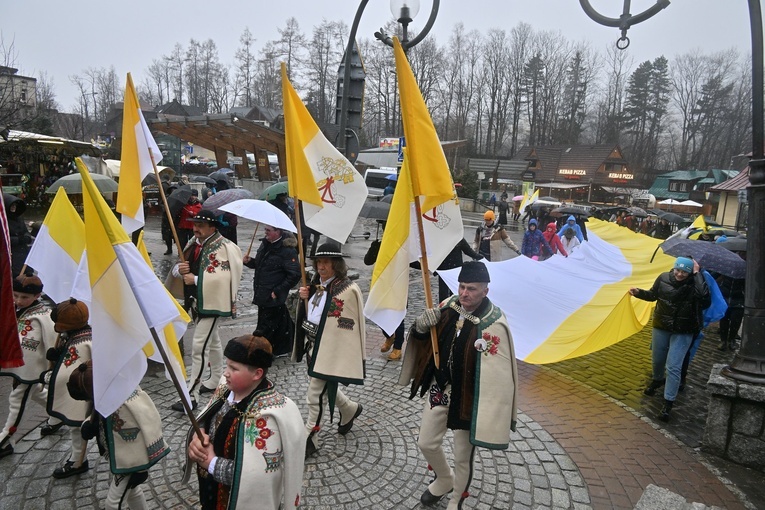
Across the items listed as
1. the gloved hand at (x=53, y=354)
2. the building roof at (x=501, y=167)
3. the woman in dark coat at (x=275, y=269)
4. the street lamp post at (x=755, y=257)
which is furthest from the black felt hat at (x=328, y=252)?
the building roof at (x=501, y=167)

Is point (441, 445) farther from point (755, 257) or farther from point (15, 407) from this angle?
point (755, 257)

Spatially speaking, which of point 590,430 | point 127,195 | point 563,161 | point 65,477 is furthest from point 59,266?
point 563,161

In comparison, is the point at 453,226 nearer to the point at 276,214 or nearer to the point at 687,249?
the point at 276,214

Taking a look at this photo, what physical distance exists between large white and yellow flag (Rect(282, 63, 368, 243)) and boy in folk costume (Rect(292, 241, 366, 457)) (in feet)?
→ 0.98

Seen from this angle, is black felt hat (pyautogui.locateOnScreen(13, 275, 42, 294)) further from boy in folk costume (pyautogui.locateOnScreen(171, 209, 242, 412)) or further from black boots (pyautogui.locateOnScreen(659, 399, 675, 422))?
black boots (pyautogui.locateOnScreen(659, 399, 675, 422))

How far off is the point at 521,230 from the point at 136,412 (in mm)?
28008

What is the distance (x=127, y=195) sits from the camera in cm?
455

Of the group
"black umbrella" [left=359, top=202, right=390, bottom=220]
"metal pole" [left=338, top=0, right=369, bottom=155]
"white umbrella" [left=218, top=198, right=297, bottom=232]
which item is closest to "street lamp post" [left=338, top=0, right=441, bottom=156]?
"metal pole" [left=338, top=0, right=369, bottom=155]

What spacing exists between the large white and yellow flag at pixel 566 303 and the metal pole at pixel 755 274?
164 centimetres

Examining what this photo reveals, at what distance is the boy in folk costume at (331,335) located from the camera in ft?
15.1

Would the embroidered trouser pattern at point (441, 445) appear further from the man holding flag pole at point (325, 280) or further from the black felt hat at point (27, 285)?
the black felt hat at point (27, 285)

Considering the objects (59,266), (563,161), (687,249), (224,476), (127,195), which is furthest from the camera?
(563,161)

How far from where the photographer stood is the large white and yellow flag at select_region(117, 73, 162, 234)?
4.55 metres

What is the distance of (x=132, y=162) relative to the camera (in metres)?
4.68
